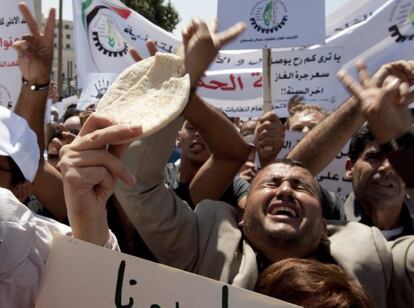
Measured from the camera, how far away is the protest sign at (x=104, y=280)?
124 cm

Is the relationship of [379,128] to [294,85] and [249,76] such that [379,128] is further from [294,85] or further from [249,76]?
[249,76]

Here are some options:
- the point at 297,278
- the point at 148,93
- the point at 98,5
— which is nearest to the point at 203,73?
the point at 148,93

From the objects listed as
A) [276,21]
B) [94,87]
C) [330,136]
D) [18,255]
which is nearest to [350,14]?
[276,21]

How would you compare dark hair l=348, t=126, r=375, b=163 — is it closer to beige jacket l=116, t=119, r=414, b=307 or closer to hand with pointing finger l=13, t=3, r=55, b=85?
beige jacket l=116, t=119, r=414, b=307

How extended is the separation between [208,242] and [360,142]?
947 mm

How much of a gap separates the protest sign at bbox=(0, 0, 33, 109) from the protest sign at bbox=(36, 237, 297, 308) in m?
2.71

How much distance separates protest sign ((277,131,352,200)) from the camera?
3.32 metres

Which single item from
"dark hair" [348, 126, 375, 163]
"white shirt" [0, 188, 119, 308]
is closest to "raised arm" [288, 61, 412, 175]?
"dark hair" [348, 126, 375, 163]

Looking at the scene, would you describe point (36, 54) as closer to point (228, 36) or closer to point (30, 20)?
point (30, 20)

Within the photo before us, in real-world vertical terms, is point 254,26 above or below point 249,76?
above

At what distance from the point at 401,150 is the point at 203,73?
0.59m

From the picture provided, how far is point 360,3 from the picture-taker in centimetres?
479

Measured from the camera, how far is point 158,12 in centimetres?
2767

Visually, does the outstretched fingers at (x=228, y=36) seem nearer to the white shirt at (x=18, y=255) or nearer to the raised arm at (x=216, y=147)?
the raised arm at (x=216, y=147)
